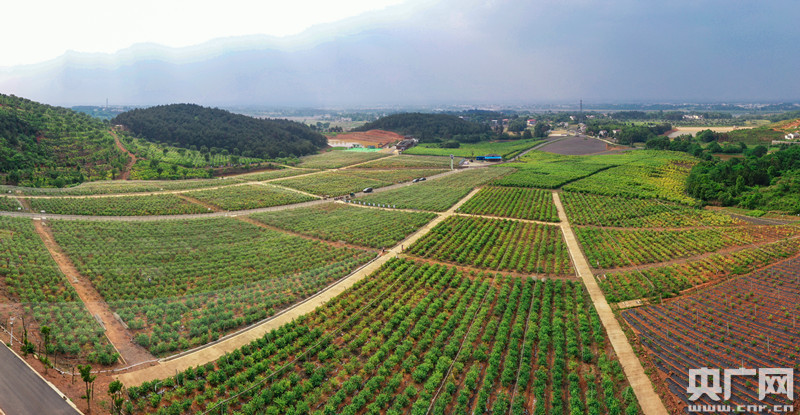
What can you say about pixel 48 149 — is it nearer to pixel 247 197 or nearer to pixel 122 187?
pixel 122 187

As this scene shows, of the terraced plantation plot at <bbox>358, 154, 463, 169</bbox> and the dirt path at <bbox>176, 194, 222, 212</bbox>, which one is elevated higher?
the terraced plantation plot at <bbox>358, 154, 463, 169</bbox>

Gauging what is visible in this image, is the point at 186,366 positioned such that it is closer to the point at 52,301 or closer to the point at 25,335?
the point at 25,335

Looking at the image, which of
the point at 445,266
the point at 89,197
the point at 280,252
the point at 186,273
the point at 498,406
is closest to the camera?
the point at 498,406

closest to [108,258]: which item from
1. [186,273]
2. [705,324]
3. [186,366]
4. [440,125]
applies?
[186,273]

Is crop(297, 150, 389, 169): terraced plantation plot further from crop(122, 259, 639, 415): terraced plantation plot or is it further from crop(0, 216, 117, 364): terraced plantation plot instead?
crop(122, 259, 639, 415): terraced plantation plot

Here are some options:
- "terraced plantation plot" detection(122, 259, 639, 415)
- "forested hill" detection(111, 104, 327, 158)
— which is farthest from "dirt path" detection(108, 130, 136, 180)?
"terraced plantation plot" detection(122, 259, 639, 415)
